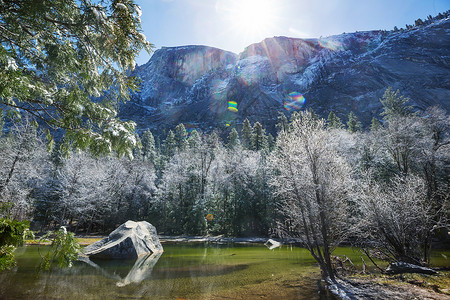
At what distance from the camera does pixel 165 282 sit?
8023mm

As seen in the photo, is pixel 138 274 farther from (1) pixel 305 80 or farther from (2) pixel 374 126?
(1) pixel 305 80

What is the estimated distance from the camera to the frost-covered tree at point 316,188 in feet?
25.3

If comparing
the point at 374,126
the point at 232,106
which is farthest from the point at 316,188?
the point at 232,106

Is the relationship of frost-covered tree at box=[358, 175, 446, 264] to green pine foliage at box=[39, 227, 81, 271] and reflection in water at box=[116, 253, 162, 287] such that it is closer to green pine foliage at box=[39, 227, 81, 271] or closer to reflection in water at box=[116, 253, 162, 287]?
reflection in water at box=[116, 253, 162, 287]

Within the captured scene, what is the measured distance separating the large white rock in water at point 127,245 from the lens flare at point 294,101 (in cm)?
8861

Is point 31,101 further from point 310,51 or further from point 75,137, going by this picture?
point 310,51

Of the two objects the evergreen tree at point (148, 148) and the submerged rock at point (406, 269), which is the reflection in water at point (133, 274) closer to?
the submerged rock at point (406, 269)

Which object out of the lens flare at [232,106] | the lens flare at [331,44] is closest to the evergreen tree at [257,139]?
the lens flare at [232,106]

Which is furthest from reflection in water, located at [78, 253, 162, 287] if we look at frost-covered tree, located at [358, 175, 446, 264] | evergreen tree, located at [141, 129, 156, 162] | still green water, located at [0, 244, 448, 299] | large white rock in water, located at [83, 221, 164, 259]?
evergreen tree, located at [141, 129, 156, 162]

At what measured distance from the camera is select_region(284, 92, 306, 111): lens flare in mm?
92925

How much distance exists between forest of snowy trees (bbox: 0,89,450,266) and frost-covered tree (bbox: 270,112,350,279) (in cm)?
4

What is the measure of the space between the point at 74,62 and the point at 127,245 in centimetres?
1208

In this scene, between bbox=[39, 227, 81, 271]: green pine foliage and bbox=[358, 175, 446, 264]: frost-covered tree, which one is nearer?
bbox=[39, 227, 81, 271]: green pine foliage

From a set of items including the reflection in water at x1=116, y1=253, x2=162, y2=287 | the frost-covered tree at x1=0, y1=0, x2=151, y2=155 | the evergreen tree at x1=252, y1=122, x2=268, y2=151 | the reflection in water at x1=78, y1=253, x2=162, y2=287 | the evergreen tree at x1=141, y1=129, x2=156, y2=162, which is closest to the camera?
the frost-covered tree at x1=0, y1=0, x2=151, y2=155
